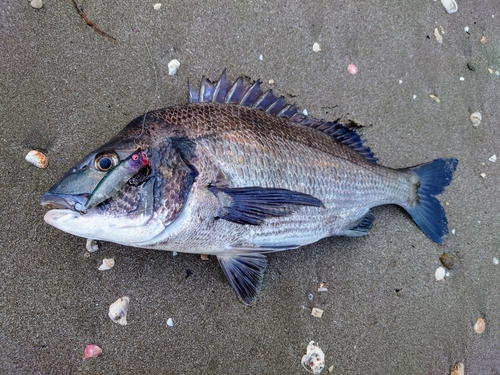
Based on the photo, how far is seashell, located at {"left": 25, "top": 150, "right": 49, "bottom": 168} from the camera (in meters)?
1.79

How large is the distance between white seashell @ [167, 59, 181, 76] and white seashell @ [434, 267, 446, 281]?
2084 millimetres

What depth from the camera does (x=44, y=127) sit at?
1852mm

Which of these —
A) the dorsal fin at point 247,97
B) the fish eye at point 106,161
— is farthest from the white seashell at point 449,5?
the fish eye at point 106,161

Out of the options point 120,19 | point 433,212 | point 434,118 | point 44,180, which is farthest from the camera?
point 434,118

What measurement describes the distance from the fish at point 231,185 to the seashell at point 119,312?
1.40ft

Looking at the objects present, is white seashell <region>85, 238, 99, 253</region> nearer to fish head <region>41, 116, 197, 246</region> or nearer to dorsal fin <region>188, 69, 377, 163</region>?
fish head <region>41, 116, 197, 246</region>

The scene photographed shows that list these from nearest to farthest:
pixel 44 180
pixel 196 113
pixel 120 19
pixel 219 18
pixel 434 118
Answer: pixel 196 113
pixel 44 180
pixel 120 19
pixel 219 18
pixel 434 118

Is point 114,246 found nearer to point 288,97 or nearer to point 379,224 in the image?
point 288,97

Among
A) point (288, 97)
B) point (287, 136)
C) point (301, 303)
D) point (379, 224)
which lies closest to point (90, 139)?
point (287, 136)

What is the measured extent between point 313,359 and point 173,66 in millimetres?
1833

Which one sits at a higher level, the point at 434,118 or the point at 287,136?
the point at 434,118

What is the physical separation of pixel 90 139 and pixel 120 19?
0.71m

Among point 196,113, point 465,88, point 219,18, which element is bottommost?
point 196,113

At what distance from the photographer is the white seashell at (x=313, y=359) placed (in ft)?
6.68
